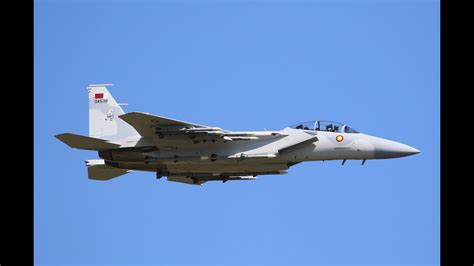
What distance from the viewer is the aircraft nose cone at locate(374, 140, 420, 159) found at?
29812 millimetres

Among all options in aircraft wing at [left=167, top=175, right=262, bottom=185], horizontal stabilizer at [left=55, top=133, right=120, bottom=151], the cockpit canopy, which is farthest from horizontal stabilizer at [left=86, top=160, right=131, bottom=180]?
the cockpit canopy

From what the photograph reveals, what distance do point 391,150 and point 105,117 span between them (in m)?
10.9

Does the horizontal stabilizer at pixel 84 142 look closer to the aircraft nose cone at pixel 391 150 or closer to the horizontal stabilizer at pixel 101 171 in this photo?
the horizontal stabilizer at pixel 101 171

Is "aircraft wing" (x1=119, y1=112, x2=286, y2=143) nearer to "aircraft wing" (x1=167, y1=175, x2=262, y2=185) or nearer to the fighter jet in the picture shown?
the fighter jet

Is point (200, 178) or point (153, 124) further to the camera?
point (200, 178)

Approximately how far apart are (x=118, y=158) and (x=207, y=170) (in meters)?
3.31

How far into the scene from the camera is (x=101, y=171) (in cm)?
3084

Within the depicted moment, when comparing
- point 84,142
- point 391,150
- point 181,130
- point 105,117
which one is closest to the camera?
point 181,130

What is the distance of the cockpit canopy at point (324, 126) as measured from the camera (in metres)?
29.9

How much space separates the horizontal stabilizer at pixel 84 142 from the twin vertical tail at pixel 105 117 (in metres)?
1.13

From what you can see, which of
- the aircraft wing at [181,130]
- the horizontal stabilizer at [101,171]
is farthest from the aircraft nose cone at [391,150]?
the horizontal stabilizer at [101,171]

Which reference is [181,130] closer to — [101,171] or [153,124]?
[153,124]

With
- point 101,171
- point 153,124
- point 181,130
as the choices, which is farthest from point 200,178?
point 153,124
